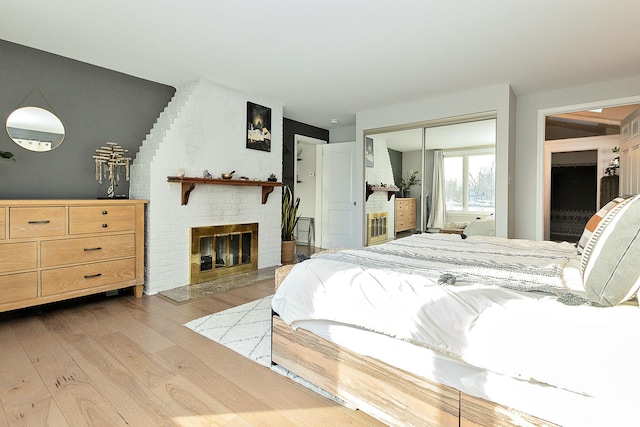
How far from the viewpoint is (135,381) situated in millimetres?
Answer: 1833

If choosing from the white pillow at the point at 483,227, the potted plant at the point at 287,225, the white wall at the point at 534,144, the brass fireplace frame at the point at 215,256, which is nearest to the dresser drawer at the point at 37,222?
the brass fireplace frame at the point at 215,256

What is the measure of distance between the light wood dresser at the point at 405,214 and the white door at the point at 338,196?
902 mm

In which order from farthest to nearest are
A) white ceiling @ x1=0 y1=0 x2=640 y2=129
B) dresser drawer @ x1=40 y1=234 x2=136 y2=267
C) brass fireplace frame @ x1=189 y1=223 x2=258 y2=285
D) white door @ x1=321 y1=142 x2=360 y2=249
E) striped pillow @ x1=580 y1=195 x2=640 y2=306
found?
white door @ x1=321 y1=142 x2=360 y2=249 → brass fireplace frame @ x1=189 y1=223 x2=258 y2=285 → dresser drawer @ x1=40 y1=234 x2=136 y2=267 → white ceiling @ x1=0 y1=0 x2=640 y2=129 → striped pillow @ x1=580 y1=195 x2=640 y2=306

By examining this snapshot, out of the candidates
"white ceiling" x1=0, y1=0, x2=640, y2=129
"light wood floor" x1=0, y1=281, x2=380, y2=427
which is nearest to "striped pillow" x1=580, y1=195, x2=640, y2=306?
"light wood floor" x1=0, y1=281, x2=380, y2=427

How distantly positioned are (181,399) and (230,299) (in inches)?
64.4

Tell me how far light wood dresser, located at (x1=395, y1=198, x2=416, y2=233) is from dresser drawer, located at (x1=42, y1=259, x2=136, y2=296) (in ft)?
11.6

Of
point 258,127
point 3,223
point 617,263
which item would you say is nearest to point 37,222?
point 3,223

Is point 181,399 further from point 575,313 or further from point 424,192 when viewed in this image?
point 424,192

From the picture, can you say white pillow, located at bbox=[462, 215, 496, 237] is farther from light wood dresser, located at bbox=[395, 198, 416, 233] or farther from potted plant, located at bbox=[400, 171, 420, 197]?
potted plant, located at bbox=[400, 171, 420, 197]

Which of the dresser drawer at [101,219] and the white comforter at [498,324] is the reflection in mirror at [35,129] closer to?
the dresser drawer at [101,219]

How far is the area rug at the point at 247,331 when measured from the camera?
1.98 metres

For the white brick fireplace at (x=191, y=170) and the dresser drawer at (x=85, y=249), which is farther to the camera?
the white brick fireplace at (x=191, y=170)

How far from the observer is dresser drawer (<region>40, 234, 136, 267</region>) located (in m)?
2.71

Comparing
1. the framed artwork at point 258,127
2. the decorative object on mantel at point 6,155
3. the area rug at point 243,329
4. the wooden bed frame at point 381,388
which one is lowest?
the area rug at point 243,329
